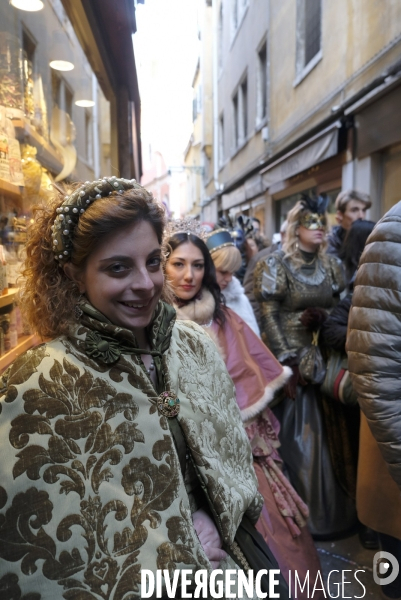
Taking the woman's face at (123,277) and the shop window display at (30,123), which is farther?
the shop window display at (30,123)

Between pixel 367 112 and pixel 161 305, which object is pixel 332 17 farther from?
pixel 161 305

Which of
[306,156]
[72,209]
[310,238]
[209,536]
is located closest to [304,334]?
[310,238]

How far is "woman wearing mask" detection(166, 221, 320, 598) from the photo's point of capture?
229cm

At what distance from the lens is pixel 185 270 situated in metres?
2.42

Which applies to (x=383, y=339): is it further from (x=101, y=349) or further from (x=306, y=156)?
(x=306, y=156)

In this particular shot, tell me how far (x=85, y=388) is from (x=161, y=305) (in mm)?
394

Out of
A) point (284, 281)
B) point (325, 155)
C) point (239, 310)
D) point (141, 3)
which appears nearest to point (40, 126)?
point (141, 3)

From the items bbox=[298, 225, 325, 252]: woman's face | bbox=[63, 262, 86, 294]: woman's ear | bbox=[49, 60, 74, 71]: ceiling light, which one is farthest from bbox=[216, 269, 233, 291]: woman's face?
bbox=[63, 262, 86, 294]: woman's ear

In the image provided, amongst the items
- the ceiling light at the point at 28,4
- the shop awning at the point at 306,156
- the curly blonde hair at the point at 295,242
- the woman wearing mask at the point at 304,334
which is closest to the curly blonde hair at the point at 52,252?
the ceiling light at the point at 28,4

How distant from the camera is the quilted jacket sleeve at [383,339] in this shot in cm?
179

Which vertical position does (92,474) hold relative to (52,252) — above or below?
below

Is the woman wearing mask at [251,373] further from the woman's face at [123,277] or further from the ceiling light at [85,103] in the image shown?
the ceiling light at [85,103]

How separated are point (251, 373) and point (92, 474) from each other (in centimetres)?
142

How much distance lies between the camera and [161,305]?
57.9 inches
